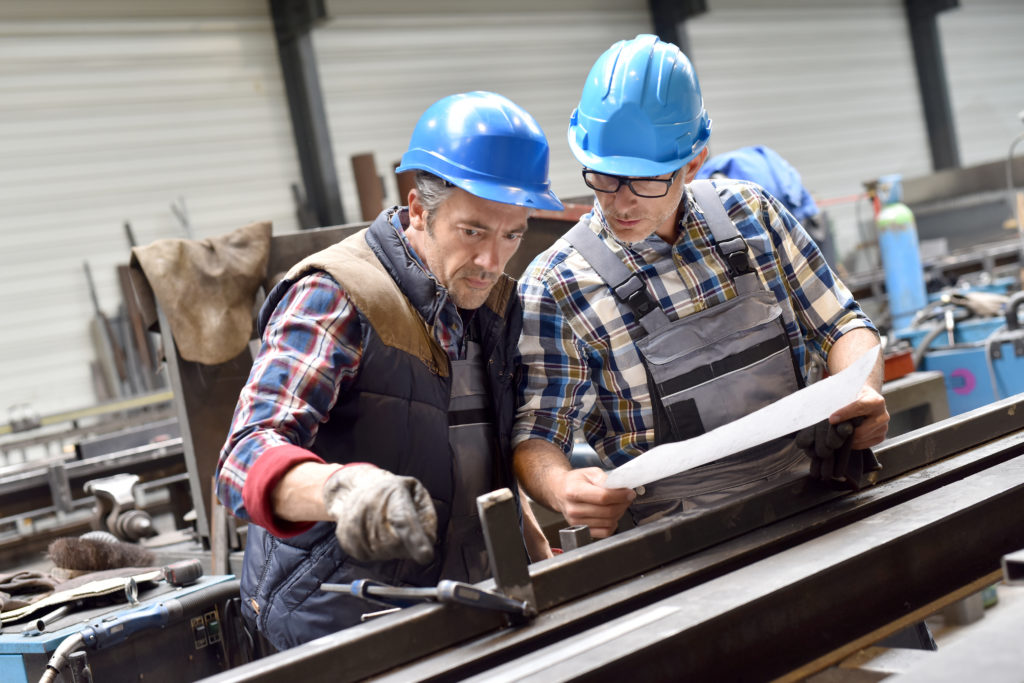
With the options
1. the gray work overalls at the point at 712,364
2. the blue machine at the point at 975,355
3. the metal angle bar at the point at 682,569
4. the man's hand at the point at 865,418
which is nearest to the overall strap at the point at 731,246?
the gray work overalls at the point at 712,364

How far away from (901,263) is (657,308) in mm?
3891

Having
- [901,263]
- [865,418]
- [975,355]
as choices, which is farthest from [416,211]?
[901,263]

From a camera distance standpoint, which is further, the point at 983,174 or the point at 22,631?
the point at 983,174

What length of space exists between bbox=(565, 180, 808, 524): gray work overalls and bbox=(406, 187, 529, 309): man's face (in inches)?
8.9

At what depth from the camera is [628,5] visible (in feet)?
26.4

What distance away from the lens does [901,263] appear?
16.3ft

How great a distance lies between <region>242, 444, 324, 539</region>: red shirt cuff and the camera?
1073mm

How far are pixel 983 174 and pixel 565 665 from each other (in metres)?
8.25

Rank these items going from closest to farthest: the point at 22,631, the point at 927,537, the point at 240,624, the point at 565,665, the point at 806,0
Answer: the point at 565,665 < the point at 927,537 < the point at 22,631 < the point at 240,624 < the point at 806,0

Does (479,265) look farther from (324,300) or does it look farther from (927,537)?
(927,537)

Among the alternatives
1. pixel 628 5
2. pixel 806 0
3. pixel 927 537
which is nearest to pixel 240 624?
pixel 927 537

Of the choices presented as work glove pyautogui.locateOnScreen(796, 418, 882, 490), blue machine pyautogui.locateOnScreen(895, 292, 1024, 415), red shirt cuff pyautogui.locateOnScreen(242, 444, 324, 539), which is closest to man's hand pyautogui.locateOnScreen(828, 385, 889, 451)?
work glove pyautogui.locateOnScreen(796, 418, 882, 490)

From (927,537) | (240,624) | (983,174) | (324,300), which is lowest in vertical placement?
(240,624)

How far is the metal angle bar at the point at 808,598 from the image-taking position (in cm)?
93
